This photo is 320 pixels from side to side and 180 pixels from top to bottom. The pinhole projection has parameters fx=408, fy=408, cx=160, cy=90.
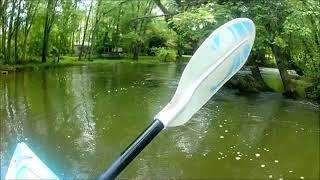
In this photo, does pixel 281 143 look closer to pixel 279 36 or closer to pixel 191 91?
pixel 279 36

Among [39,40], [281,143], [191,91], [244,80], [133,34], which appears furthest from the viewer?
[133,34]

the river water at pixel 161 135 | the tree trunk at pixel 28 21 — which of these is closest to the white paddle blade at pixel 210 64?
the river water at pixel 161 135

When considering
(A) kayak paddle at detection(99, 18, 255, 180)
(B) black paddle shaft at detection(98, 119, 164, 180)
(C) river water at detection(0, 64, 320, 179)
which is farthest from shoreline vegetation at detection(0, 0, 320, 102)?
(B) black paddle shaft at detection(98, 119, 164, 180)

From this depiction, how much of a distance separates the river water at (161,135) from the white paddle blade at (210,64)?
480 centimetres

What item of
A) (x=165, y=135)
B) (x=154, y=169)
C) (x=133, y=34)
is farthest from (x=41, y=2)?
(x=154, y=169)

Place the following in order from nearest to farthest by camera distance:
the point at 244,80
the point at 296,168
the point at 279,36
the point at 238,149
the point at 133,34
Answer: the point at 296,168 < the point at 238,149 < the point at 279,36 < the point at 244,80 < the point at 133,34

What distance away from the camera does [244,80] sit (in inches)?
728

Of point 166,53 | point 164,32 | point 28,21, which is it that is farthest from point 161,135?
point 164,32

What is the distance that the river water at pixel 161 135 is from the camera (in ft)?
23.6

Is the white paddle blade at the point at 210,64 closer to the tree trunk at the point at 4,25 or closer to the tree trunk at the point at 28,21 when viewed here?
the tree trunk at the point at 4,25

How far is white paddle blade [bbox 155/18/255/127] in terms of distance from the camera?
6.31ft

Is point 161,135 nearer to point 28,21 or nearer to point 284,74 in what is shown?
point 284,74

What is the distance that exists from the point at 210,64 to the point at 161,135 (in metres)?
7.52

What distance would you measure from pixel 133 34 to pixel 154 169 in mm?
33125
